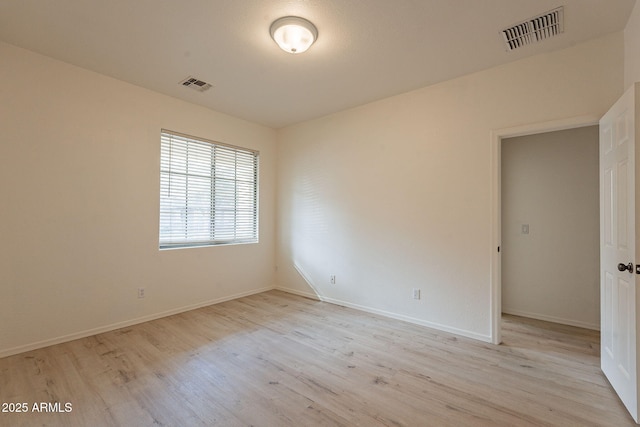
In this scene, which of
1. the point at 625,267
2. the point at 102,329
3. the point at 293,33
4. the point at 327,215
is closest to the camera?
the point at 625,267

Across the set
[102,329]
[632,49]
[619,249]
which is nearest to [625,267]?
[619,249]

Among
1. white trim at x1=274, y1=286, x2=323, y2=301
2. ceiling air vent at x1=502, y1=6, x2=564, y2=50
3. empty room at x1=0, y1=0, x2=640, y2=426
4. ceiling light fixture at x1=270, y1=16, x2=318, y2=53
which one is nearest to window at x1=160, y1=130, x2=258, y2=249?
empty room at x1=0, y1=0, x2=640, y2=426

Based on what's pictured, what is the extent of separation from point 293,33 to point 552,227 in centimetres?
381

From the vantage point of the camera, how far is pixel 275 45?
2639 mm

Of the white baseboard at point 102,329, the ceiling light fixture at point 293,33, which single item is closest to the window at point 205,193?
the white baseboard at point 102,329

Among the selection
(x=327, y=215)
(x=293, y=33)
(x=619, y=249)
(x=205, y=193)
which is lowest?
(x=619, y=249)

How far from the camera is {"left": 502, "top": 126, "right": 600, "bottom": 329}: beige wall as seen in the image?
11.3 ft

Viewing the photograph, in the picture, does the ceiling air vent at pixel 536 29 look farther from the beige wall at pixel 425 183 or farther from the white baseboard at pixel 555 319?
the white baseboard at pixel 555 319

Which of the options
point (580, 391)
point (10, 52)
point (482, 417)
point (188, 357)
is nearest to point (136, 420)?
point (188, 357)

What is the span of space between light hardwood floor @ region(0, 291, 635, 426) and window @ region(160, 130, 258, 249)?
1313 mm

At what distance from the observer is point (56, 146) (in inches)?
115

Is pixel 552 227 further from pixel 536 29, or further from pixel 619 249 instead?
pixel 536 29

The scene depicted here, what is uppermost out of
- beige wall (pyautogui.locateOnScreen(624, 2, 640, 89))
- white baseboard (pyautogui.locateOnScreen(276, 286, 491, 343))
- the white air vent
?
the white air vent

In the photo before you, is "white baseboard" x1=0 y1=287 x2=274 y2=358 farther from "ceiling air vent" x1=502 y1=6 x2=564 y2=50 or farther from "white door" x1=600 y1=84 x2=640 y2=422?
"ceiling air vent" x1=502 y1=6 x2=564 y2=50
